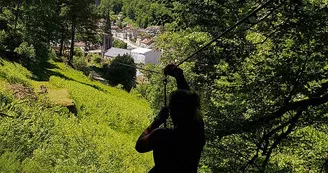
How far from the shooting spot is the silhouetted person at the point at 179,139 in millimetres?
2775

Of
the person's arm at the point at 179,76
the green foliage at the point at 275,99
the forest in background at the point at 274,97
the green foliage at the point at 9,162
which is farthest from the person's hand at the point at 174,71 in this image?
the green foliage at the point at 9,162

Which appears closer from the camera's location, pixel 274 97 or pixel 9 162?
pixel 274 97

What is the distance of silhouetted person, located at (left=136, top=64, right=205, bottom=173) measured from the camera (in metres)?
2.78

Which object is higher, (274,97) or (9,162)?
(274,97)

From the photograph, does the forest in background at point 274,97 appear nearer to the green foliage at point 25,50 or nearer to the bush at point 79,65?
the green foliage at point 25,50

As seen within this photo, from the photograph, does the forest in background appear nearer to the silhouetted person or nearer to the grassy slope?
the silhouetted person

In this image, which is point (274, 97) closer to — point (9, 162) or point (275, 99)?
point (275, 99)

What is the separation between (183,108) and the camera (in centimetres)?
279

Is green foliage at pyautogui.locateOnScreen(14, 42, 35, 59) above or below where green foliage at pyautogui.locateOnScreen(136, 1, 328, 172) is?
above

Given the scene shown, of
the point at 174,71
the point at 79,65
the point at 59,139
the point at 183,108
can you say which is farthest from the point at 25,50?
the point at 183,108

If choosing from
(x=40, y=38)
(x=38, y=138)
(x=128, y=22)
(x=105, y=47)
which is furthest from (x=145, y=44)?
(x=38, y=138)

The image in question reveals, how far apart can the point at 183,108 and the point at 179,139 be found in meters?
0.24

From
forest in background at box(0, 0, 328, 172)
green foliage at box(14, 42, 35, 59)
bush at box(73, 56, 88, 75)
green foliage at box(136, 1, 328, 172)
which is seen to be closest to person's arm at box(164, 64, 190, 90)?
forest in background at box(0, 0, 328, 172)

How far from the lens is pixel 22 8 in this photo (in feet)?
71.3
